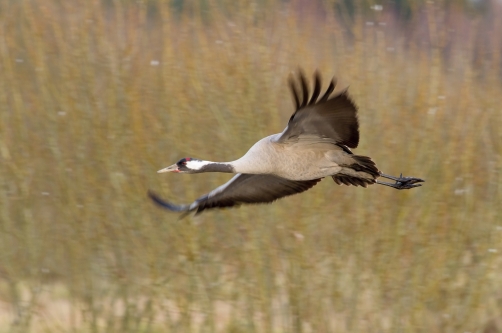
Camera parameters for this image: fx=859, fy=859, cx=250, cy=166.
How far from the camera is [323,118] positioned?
4.92 meters

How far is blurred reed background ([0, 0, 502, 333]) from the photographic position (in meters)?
7.18

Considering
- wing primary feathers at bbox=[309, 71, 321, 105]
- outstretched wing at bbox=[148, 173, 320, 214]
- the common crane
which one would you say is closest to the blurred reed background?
outstretched wing at bbox=[148, 173, 320, 214]

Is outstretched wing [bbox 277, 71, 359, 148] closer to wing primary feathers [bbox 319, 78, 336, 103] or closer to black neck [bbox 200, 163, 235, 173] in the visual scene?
wing primary feathers [bbox 319, 78, 336, 103]

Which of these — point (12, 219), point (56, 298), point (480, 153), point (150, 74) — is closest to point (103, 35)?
point (150, 74)

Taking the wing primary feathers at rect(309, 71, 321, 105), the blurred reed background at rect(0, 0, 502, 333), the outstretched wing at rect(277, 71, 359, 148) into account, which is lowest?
the blurred reed background at rect(0, 0, 502, 333)

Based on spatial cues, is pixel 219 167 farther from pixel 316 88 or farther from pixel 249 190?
pixel 316 88

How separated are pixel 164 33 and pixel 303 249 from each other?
222cm

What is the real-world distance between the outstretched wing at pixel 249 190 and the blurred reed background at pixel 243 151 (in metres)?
1.04

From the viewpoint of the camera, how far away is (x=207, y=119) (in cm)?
726

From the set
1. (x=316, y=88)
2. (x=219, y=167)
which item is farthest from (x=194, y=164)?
(x=316, y=88)

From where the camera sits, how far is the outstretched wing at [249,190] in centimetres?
580

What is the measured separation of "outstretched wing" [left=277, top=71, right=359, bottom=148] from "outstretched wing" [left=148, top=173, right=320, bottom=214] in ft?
2.58

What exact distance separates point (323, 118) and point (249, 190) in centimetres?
119

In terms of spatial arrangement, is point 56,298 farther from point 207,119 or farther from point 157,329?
point 207,119
